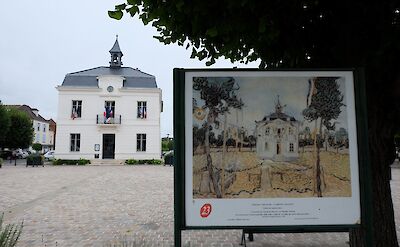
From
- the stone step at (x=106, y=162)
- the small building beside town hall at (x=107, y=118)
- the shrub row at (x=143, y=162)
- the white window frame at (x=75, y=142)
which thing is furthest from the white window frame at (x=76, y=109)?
the shrub row at (x=143, y=162)

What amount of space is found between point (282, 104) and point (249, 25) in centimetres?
93

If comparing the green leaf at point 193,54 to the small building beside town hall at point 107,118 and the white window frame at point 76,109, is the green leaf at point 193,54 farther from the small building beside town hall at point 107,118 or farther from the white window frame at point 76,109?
the white window frame at point 76,109

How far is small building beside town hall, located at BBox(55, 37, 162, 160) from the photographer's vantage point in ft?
118

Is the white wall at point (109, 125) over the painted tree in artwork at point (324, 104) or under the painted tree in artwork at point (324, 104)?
over

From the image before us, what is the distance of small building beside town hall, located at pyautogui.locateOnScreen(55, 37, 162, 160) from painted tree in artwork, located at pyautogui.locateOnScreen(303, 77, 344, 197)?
33363 millimetres

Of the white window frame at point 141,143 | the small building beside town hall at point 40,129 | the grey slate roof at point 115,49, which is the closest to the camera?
A: the white window frame at point 141,143

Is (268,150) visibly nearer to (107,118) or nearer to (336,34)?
(336,34)

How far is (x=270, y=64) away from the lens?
4746 mm

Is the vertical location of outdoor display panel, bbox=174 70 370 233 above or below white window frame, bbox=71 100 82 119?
below

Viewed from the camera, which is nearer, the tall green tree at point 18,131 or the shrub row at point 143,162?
the shrub row at point 143,162

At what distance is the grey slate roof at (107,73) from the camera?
36938 mm

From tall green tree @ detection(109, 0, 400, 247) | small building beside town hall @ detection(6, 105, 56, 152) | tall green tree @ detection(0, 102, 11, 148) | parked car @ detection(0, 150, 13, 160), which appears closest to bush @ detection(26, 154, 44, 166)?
tall green tree @ detection(0, 102, 11, 148)

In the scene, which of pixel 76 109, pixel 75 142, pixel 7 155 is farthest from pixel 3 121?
pixel 75 142

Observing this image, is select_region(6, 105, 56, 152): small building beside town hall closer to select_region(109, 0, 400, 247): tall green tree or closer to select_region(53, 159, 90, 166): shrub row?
select_region(53, 159, 90, 166): shrub row
